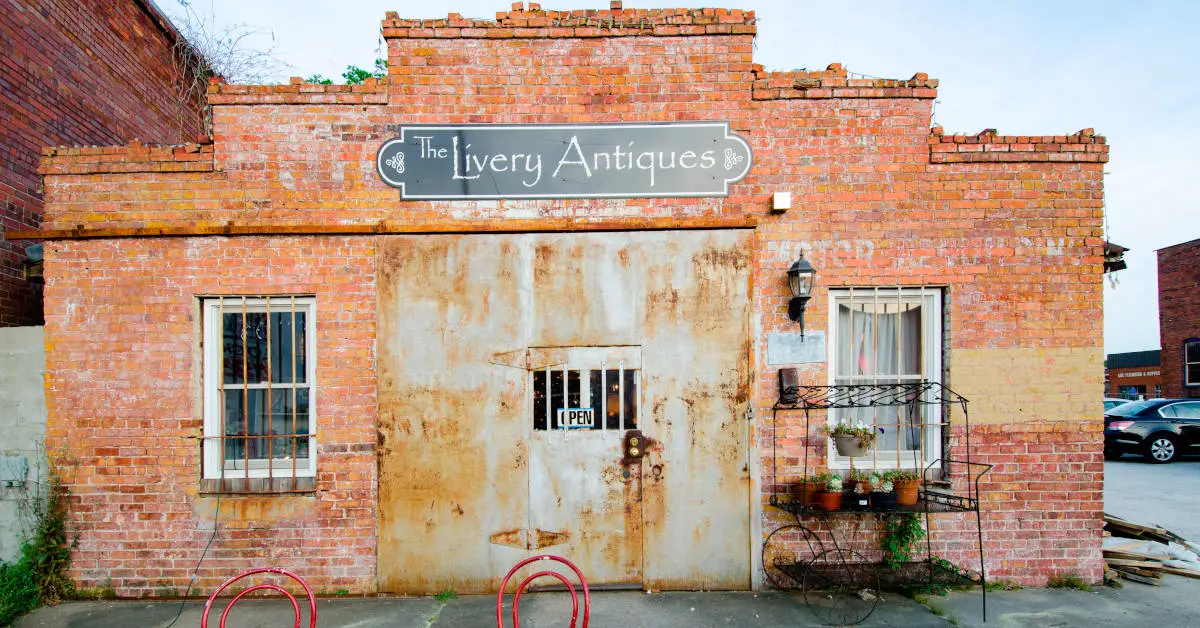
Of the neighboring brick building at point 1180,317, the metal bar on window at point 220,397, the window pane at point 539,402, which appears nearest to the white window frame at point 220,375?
the metal bar on window at point 220,397

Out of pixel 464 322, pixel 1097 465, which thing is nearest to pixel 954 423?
pixel 1097 465

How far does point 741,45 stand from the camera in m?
5.17

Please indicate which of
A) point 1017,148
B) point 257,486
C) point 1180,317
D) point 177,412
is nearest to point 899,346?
point 1017,148

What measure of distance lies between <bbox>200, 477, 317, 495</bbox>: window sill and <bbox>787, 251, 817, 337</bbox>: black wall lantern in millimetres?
4514

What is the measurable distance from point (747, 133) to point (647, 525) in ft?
12.0

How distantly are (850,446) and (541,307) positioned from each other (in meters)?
2.93

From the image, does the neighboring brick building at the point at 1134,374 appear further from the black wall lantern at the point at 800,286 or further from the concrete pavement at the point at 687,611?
the black wall lantern at the point at 800,286

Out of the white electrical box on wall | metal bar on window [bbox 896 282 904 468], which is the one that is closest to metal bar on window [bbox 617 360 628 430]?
metal bar on window [bbox 896 282 904 468]

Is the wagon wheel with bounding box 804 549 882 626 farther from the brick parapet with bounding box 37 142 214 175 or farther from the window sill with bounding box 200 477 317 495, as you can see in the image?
the brick parapet with bounding box 37 142 214 175

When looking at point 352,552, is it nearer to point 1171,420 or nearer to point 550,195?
point 550,195

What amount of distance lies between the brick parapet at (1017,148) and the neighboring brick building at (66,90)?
887cm

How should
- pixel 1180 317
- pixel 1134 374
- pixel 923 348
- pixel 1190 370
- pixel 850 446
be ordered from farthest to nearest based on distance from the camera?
pixel 1134 374
pixel 1180 317
pixel 1190 370
pixel 923 348
pixel 850 446

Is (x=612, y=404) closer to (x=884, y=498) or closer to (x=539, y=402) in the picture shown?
(x=539, y=402)

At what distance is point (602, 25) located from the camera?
5.14 m
